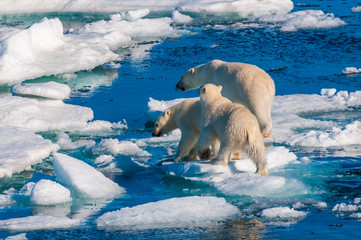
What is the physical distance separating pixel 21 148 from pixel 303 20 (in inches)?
408

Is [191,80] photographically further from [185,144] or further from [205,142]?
[205,142]

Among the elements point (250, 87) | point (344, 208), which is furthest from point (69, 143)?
point (344, 208)

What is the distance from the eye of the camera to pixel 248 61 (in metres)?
11.8

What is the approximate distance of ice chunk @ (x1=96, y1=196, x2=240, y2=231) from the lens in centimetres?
454

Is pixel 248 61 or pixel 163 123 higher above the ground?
pixel 163 123

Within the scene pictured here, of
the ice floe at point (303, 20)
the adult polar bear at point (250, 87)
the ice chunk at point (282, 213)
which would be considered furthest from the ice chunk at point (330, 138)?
the ice floe at point (303, 20)

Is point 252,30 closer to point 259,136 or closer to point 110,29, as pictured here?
point 110,29

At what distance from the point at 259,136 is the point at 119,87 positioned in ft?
17.7

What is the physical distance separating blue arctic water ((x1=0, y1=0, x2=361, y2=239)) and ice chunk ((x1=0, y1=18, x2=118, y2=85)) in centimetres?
38

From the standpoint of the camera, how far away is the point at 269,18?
16.1 m

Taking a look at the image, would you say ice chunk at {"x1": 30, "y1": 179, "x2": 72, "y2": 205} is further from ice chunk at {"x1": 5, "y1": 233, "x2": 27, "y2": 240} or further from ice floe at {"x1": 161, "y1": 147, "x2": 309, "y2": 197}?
ice floe at {"x1": 161, "y1": 147, "x2": 309, "y2": 197}

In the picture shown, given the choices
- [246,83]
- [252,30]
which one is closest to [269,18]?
[252,30]

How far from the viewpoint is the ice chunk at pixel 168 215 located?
4543 millimetres

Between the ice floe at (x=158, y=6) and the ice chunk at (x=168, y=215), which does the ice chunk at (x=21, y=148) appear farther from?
the ice floe at (x=158, y=6)
